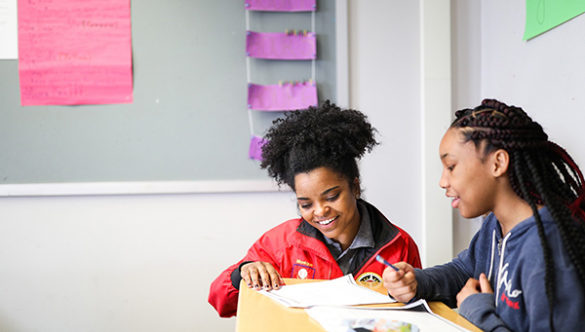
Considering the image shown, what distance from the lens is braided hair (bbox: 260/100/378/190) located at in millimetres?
1104

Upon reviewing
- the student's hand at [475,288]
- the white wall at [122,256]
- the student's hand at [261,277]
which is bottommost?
the white wall at [122,256]

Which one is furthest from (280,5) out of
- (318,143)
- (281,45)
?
(318,143)

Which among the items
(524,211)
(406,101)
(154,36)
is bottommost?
(524,211)

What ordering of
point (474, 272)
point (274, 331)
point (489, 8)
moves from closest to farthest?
point (274, 331) < point (474, 272) < point (489, 8)

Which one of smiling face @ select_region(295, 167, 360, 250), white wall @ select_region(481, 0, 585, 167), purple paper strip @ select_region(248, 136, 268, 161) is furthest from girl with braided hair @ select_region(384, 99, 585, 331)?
purple paper strip @ select_region(248, 136, 268, 161)

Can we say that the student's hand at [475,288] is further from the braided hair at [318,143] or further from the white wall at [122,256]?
the white wall at [122,256]

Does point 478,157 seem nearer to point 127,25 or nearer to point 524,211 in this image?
point 524,211

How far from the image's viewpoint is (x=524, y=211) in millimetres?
708

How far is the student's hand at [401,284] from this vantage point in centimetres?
77

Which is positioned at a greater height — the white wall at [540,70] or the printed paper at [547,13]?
the printed paper at [547,13]

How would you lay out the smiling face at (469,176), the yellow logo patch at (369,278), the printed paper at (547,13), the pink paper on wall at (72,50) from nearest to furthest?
the smiling face at (469,176)
the yellow logo patch at (369,278)
the printed paper at (547,13)
the pink paper on wall at (72,50)

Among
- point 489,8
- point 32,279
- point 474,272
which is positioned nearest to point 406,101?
point 489,8

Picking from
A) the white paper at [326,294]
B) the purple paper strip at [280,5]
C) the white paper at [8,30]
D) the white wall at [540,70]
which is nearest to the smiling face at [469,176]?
the white paper at [326,294]

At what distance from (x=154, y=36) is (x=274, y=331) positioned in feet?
4.45
